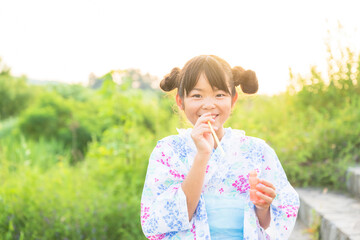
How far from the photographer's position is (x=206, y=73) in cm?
166

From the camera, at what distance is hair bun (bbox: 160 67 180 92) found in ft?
6.01

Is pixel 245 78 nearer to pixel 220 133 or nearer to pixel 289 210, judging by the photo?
pixel 220 133

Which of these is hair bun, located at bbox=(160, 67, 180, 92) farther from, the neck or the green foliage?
the green foliage

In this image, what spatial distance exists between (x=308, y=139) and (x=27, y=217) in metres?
2.70

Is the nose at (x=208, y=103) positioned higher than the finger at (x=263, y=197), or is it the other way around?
the nose at (x=208, y=103)

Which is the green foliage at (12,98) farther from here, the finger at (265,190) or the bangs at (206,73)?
the finger at (265,190)

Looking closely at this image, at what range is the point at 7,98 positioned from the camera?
52.1ft

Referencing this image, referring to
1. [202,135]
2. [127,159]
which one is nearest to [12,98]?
[127,159]

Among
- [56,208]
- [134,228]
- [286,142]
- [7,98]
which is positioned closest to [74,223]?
[56,208]

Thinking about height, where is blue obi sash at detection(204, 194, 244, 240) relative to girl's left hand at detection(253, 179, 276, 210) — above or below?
below

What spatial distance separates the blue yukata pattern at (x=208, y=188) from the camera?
158cm

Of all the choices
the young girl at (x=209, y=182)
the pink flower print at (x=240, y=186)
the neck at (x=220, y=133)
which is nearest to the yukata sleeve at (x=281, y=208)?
the young girl at (x=209, y=182)

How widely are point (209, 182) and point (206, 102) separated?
1.13ft

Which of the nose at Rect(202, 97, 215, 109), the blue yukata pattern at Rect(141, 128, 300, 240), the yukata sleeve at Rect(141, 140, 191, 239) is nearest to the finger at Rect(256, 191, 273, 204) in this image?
the blue yukata pattern at Rect(141, 128, 300, 240)
